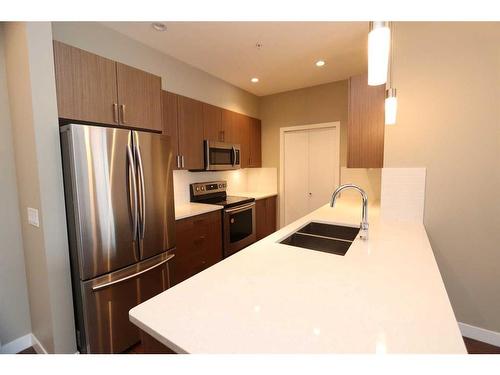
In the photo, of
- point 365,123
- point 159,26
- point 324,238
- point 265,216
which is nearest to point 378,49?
point 324,238

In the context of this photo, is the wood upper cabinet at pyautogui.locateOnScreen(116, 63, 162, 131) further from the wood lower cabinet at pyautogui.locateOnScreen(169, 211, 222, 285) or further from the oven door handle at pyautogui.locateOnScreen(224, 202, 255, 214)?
the oven door handle at pyautogui.locateOnScreen(224, 202, 255, 214)

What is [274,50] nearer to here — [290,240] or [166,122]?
[166,122]

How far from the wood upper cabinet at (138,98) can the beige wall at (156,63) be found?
0.51 meters

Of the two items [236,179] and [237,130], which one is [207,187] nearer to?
[236,179]

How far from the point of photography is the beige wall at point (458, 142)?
165cm

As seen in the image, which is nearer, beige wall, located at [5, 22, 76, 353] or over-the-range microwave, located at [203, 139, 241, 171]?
beige wall, located at [5, 22, 76, 353]

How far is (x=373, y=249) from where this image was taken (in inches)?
51.7

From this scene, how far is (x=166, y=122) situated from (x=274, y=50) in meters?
1.43

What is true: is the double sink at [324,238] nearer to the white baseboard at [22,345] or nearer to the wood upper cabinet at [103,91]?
the wood upper cabinet at [103,91]

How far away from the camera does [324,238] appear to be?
1.69 meters

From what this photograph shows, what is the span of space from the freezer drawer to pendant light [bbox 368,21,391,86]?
74.0 inches

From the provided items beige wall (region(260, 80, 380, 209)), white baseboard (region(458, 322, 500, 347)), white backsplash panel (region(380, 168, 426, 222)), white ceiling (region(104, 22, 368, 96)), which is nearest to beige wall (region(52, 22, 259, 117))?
white ceiling (region(104, 22, 368, 96))

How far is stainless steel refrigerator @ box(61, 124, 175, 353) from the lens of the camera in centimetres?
147

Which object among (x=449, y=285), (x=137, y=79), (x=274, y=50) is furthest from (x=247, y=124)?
(x=449, y=285)
